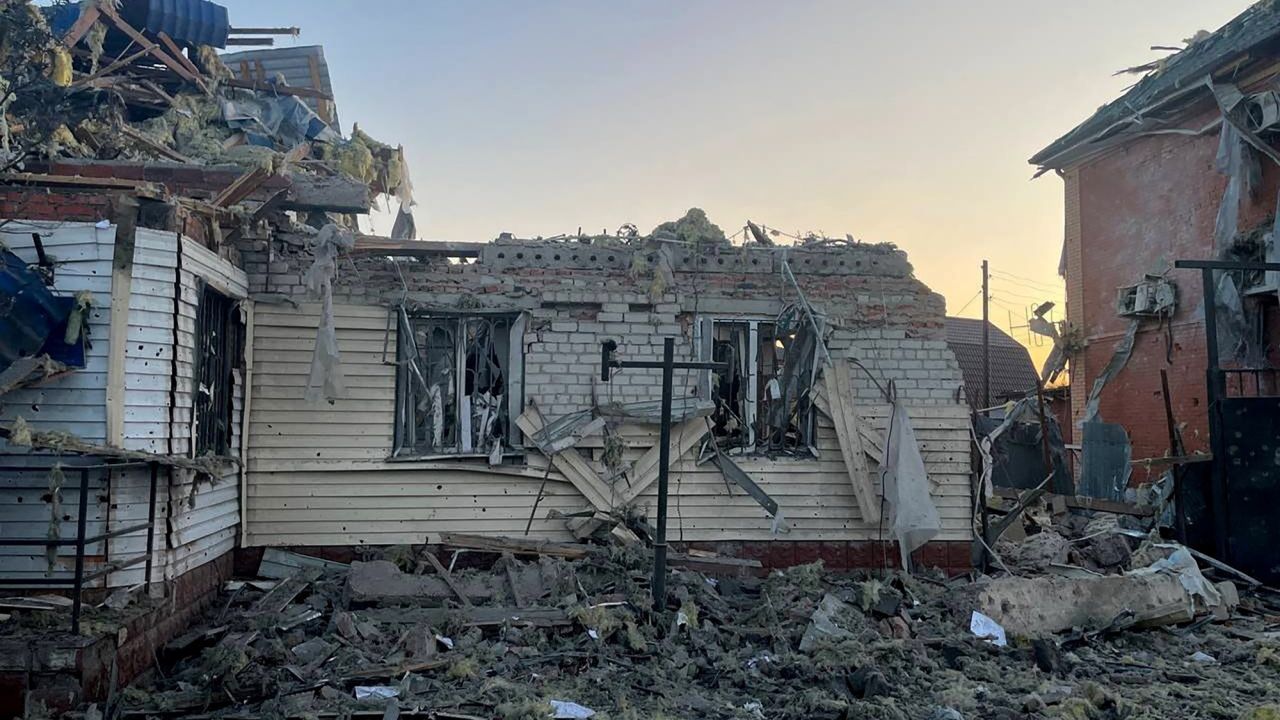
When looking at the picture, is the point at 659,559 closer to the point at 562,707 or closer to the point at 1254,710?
the point at 562,707

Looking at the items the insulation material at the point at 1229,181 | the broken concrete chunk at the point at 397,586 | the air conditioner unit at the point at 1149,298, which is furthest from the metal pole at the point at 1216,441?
the broken concrete chunk at the point at 397,586

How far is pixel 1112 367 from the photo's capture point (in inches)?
625

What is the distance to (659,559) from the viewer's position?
6.83 metres

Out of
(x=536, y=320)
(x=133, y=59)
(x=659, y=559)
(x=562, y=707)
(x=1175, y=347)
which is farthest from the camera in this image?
(x=1175, y=347)

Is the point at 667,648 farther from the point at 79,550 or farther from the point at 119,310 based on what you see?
the point at 119,310

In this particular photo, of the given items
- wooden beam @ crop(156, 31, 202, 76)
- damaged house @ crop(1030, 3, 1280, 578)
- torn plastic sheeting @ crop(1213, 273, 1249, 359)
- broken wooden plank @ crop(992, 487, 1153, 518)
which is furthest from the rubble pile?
wooden beam @ crop(156, 31, 202, 76)

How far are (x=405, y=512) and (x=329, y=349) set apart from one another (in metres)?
1.80

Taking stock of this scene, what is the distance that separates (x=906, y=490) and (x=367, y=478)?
18.0 feet

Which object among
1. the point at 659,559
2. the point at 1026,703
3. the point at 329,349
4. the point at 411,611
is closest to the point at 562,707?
the point at 659,559

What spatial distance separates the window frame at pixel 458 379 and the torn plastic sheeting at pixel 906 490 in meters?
3.84

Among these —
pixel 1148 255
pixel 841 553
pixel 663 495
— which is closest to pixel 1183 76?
pixel 1148 255

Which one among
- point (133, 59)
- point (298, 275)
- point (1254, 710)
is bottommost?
point (1254, 710)

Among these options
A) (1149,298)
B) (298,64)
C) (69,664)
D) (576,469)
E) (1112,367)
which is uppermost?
(298,64)

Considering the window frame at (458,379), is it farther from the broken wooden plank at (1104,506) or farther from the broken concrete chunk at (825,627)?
the broken wooden plank at (1104,506)
